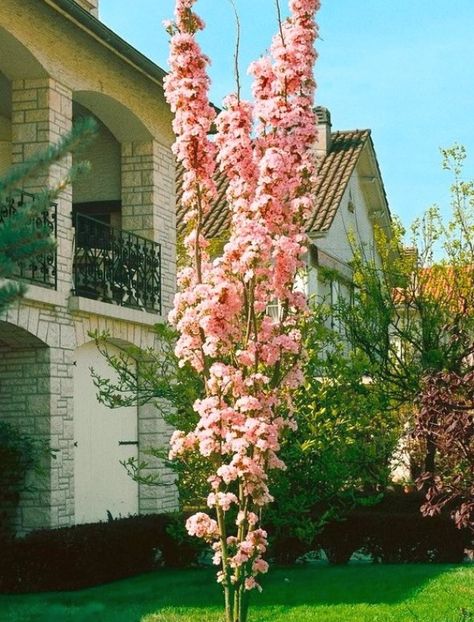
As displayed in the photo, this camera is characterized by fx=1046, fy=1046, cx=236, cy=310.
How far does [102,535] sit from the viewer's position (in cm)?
1226

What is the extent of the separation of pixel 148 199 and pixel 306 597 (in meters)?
7.25

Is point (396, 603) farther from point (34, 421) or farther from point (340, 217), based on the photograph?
point (340, 217)

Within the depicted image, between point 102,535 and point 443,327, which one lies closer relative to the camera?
point 102,535

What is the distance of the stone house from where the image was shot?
77.9 ft

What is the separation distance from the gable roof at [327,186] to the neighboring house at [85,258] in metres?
6.46

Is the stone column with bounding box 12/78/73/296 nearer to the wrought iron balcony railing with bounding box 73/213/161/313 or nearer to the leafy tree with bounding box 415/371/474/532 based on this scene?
the wrought iron balcony railing with bounding box 73/213/161/313

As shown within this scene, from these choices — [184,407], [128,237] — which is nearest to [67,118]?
[128,237]

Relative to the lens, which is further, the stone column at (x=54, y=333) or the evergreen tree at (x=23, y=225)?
the stone column at (x=54, y=333)

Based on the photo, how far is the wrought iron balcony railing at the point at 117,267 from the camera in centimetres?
1423

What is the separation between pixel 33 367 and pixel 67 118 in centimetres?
331

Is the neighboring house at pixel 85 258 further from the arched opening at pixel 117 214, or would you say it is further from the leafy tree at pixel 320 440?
the leafy tree at pixel 320 440

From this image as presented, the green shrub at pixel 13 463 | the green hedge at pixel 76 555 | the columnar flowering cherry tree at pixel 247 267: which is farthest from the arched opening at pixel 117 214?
the columnar flowering cherry tree at pixel 247 267

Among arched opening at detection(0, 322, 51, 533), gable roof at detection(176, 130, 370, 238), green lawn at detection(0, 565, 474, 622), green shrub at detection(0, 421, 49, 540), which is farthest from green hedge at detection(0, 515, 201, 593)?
gable roof at detection(176, 130, 370, 238)

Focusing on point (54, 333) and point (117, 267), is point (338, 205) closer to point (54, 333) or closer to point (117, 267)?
point (117, 267)
